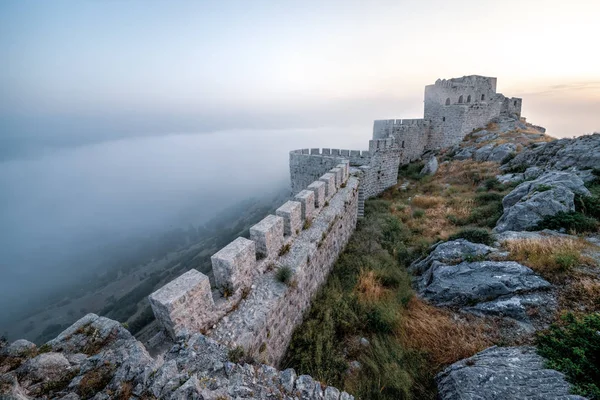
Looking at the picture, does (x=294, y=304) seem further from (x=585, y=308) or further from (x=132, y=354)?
(x=585, y=308)

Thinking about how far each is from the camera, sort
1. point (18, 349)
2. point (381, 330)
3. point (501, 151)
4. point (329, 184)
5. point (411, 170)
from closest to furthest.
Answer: point (18, 349)
point (381, 330)
point (329, 184)
point (501, 151)
point (411, 170)

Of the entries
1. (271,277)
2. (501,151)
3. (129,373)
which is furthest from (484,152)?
(129,373)

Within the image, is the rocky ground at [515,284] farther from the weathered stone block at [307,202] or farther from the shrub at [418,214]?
the weathered stone block at [307,202]

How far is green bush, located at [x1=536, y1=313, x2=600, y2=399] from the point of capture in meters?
2.91

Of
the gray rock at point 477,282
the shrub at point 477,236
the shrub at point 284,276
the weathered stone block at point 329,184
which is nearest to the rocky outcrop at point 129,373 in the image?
the shrub at point 284,276

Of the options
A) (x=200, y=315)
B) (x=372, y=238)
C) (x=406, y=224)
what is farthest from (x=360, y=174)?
(x=200, y=315)

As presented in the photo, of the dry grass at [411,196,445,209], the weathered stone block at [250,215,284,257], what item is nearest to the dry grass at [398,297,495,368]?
the weathered stone block at [250,215,284,257]

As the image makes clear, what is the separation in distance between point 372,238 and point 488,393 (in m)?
6.01

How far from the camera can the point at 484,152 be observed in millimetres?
17031

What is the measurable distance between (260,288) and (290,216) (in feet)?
5.85

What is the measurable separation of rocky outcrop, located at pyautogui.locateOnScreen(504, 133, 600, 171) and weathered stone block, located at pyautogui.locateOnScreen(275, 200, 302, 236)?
11.9 m

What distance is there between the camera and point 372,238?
29.9 feet

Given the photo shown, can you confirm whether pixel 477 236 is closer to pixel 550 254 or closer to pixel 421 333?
pixel 550 254

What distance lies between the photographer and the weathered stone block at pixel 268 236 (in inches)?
181
